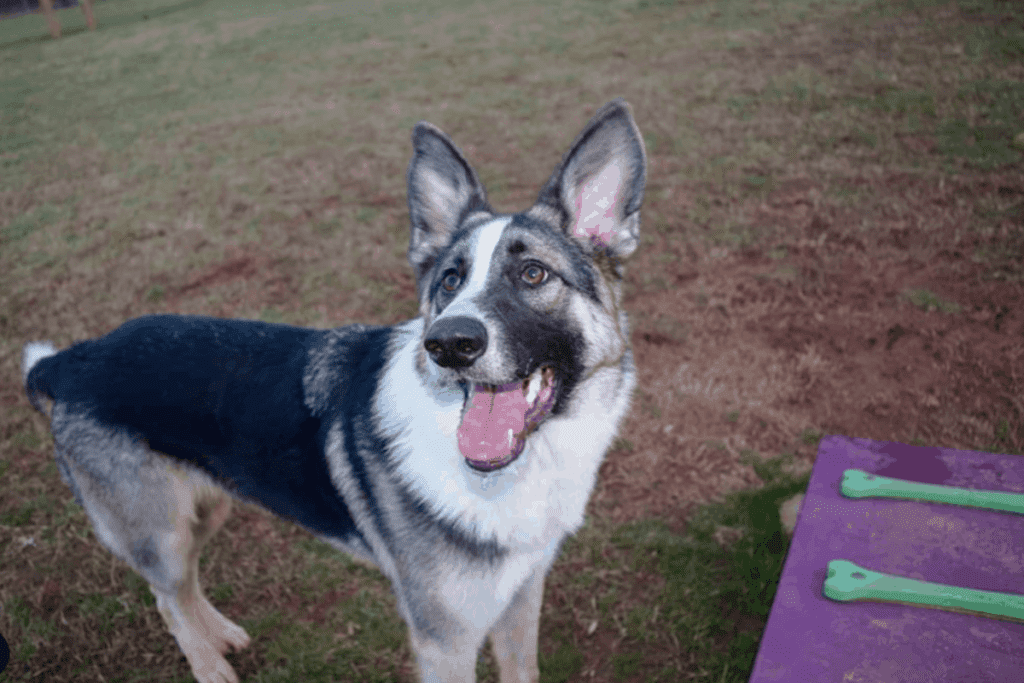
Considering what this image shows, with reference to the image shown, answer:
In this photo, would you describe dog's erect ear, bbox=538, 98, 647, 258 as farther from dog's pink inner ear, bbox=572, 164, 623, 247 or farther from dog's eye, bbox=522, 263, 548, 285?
dog's eye, bbox=522, 263, 548, 285

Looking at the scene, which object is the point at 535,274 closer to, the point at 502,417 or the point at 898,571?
the point at 502,417

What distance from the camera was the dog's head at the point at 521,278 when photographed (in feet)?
7.43

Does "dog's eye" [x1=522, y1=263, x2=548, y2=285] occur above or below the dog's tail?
above

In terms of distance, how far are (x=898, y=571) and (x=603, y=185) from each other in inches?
80.6

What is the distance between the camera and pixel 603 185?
2.69 meters

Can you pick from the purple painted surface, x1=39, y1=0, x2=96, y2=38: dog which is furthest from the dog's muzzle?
x1=39, y1=0, x2=96, y2=38: dog

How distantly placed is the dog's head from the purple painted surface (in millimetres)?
1254

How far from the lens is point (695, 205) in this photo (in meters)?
6.95

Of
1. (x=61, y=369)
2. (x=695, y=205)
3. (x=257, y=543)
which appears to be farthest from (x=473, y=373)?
(x=695, y=205)

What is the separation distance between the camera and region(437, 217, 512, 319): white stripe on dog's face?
2406 mm

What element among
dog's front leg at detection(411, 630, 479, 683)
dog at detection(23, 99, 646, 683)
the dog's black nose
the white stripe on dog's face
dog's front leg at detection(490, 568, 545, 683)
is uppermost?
the white stripe on dog's face

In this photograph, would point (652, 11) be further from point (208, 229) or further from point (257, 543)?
point (257, 543)

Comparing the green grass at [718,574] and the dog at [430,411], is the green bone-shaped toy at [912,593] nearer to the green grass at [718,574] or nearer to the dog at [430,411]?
the green grass at [718,574]

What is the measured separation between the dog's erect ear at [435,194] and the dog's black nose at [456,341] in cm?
85
